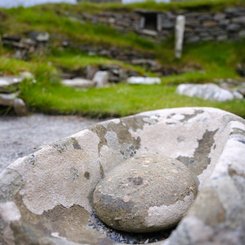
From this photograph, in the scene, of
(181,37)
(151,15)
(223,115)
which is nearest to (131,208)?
(223,115)

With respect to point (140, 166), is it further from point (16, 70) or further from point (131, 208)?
point (16, 70)

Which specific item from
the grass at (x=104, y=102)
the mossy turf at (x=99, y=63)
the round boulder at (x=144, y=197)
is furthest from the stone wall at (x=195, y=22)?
the round boulder at (x=144, y=197)

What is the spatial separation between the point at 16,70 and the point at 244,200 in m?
5.60

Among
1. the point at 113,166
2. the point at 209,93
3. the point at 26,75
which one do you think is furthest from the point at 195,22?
the point at 113,166

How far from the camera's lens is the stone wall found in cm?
1191

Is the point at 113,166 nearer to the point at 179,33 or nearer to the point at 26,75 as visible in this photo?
the point at 26,75

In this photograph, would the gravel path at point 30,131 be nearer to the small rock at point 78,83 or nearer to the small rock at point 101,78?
the small rock at point 78,83

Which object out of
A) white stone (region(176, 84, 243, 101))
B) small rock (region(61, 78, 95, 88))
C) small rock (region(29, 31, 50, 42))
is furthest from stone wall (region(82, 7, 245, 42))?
white stone (region(176, 84, 243, 101))

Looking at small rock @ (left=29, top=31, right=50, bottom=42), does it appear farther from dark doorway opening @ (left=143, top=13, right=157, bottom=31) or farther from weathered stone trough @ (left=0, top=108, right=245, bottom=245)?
weathered stone trough @ (left=0, top=108, right=245, bottom=245)

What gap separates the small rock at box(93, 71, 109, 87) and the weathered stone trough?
5.39 meters

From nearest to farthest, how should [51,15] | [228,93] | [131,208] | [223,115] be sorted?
[131,208] < [223,115] < [228,93] < [51,15]

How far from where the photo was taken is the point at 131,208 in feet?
6.44

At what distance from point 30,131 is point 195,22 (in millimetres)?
8750

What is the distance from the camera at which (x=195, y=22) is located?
12.1 meters
